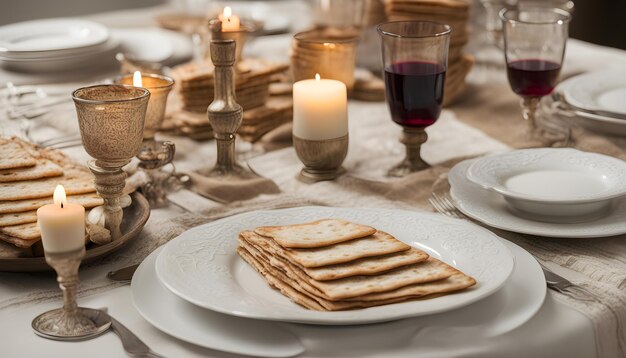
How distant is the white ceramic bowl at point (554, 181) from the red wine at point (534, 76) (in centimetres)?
31

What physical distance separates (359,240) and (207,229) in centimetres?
23

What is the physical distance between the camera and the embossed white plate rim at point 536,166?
49.2 inches

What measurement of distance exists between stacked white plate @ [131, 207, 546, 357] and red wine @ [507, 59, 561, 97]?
0.64m

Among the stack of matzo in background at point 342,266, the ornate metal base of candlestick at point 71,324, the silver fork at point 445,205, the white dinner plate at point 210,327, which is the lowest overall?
the silver fork at point 445,205

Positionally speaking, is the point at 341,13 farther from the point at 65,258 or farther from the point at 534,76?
the point at 65,258

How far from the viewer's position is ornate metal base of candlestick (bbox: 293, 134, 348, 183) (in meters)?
1.56

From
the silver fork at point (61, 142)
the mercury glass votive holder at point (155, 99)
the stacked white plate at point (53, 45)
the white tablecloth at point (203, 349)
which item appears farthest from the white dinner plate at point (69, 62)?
the white tablecloth at point (203, 349)

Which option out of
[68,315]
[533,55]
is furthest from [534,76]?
[68,315]

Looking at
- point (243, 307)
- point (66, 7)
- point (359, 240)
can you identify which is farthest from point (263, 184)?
point (66, 7)

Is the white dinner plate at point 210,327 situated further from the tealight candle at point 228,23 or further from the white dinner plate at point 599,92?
the white dinner plate at point 599,92

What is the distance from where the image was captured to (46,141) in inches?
68.5

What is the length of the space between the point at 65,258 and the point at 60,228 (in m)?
0.04

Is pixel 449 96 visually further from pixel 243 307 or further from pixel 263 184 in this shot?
pixel 243 307

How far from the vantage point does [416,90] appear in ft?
5.16
